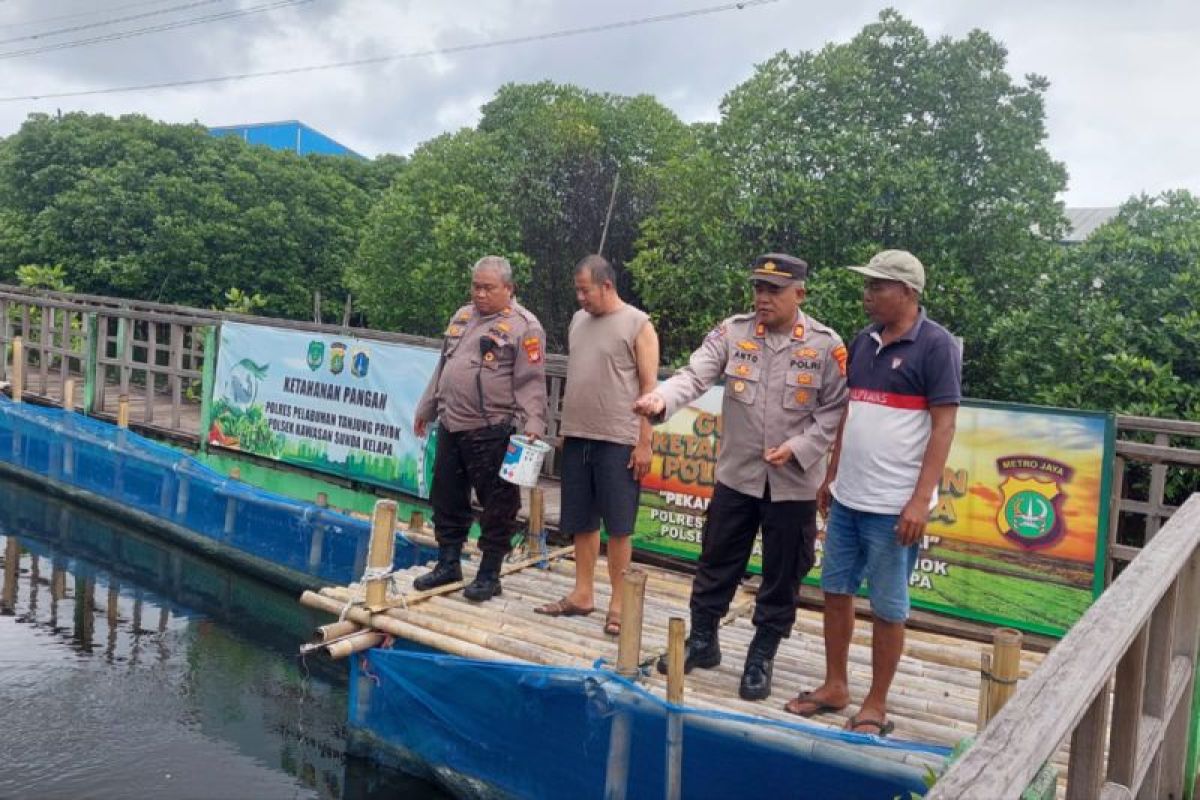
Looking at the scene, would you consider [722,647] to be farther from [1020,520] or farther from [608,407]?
[1020,520]

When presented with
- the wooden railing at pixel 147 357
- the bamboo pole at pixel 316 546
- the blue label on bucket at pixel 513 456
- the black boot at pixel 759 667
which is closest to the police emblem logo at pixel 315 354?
the wooden railing at pixel 147 357

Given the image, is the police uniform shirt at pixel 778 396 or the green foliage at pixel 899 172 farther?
the green foliage at pixel 899 172

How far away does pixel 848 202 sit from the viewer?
11117mm

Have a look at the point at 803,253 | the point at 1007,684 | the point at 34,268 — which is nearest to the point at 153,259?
the point at 34,268

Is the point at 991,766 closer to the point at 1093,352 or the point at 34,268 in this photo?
the point at 1093,352

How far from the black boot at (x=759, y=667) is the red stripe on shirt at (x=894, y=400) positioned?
1.04 m

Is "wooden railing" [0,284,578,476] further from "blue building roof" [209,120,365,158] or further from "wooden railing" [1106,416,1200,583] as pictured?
"blue building roof" [209,120,365,158]

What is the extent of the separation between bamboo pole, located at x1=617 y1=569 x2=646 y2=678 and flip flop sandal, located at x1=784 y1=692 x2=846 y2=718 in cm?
60

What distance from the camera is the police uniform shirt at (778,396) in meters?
3.83

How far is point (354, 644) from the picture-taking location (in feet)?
16.0

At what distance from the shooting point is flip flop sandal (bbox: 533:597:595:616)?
4.99m

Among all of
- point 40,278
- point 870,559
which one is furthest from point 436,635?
point 40,278

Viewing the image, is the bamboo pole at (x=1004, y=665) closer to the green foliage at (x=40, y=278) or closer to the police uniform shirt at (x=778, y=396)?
the police uniform shirt at (x=778, y=396)

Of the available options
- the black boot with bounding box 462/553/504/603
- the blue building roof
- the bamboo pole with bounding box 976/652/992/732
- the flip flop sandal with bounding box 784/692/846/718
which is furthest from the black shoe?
the blue building roof
